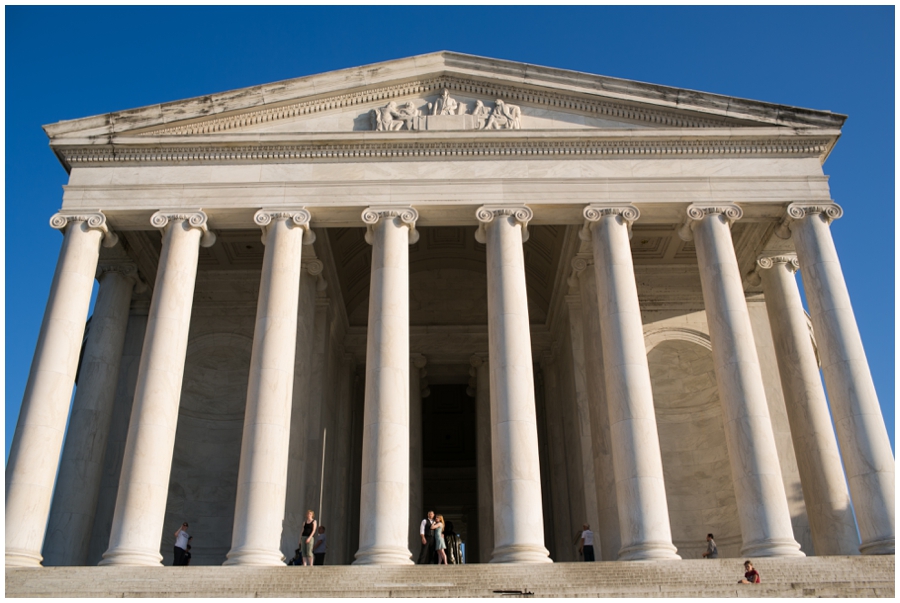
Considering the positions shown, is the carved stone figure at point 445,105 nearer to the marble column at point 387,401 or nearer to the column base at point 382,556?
the marble column at point 387,401

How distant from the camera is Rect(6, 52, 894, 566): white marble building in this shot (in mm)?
28625

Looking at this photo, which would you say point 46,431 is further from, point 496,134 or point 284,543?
point 496,134

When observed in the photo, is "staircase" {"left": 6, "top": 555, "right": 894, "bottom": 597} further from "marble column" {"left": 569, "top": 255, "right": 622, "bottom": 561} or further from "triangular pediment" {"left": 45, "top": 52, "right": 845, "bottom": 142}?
"triangular pediment" {"left": 45, "top": 52, "right": 845, "bottom": 142}

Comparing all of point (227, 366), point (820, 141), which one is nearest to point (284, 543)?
point (227, 366)

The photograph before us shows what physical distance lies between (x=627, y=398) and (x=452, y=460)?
37.4 metres

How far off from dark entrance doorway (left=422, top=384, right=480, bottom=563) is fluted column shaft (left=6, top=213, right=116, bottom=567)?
105 ft

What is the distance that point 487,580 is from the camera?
23.4 meters

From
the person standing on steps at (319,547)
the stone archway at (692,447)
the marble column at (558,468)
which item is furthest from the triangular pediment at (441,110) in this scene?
the person standing on steps at (319,547)

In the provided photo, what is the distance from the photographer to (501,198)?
3403 cm

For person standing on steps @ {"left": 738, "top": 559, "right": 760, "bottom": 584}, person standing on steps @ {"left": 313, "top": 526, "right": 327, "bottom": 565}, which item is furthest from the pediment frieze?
person standing on steps @ {"left": 738, "top": 559, "right": 760, "bottom": 584}

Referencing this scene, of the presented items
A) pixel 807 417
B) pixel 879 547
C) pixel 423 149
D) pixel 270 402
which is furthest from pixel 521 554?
pixel 423 149

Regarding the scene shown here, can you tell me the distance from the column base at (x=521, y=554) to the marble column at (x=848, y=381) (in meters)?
11.3

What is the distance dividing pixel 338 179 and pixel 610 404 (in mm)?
15006

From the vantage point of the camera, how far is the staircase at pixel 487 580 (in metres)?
22.5
